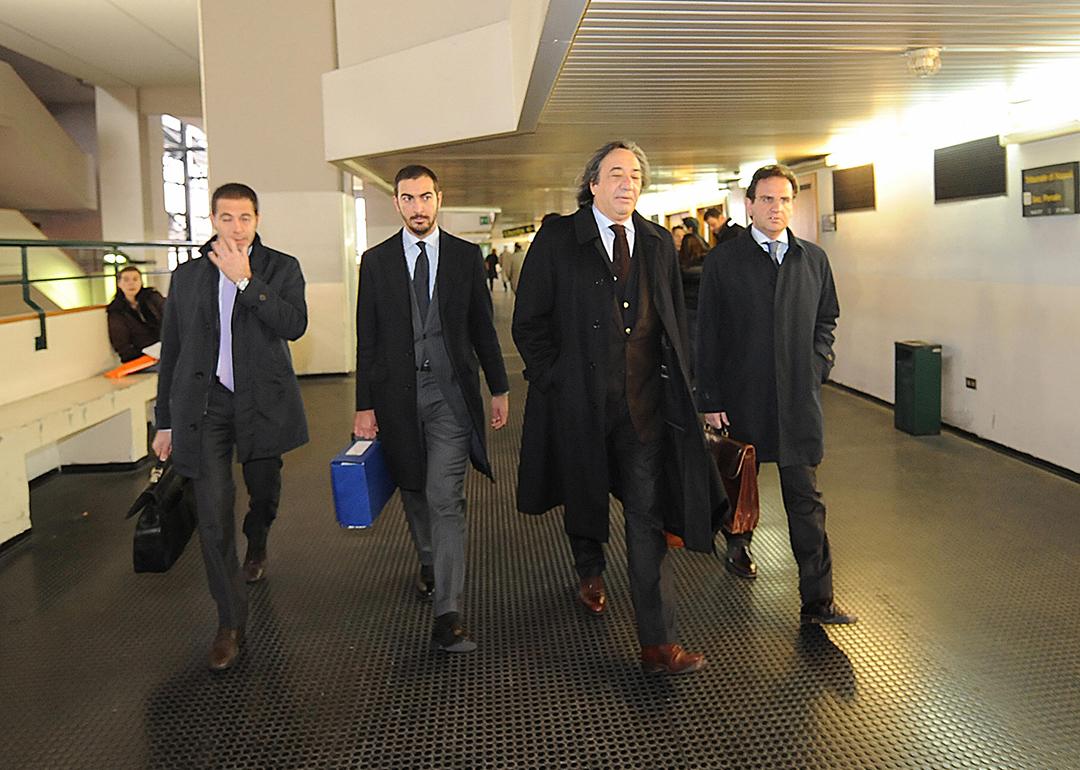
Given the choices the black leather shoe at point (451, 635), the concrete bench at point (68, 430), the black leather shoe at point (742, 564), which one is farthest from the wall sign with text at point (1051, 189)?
the concrete bench at point (68, 430)

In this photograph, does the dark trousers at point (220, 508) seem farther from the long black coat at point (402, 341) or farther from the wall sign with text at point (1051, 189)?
the wall sign with text at point (1051, 189)

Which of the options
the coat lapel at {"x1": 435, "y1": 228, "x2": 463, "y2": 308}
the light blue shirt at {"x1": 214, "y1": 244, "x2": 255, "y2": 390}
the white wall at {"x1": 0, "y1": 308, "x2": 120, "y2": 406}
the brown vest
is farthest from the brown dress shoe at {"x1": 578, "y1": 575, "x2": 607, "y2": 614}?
the white wall at {"x1": 0, "y1": 308, "x2": 120, "y2": 406}

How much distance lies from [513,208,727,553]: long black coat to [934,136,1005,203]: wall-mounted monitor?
457cm

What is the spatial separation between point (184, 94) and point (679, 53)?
17.3 m

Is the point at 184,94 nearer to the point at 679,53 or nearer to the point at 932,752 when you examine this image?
the point at 679,53

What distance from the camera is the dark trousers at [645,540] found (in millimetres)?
3168

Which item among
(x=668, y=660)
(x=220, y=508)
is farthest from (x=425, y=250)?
(x=668, y=660)

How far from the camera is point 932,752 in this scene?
2.65 meters

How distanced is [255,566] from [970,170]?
6031mm

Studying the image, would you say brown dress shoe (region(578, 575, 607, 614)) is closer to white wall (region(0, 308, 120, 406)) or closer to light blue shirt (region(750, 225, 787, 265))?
light blue shirt (region(750, 225, 787, 265))

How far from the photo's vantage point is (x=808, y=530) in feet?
11.6

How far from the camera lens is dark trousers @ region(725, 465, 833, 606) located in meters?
3.53

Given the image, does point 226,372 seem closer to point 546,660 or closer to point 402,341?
point 402,341

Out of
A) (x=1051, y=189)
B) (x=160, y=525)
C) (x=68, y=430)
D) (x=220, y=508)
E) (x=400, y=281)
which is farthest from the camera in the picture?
(x=1051, y=189)
